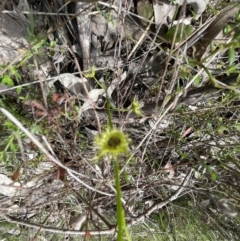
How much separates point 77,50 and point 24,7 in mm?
168

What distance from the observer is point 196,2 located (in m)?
0.85

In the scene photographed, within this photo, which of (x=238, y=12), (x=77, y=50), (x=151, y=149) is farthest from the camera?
(x=151, y=149)

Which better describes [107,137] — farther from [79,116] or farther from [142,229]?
[142,229]

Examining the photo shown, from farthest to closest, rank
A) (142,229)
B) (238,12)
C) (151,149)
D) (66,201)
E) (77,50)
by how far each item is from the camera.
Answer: (142,229) → (66,201) → (151,149) → (77,50) → (238,12)

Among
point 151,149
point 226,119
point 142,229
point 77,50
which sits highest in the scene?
point 77,50

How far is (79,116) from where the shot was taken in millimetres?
884

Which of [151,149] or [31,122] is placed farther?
[151,149]

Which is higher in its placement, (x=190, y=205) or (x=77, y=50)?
(x=77, y=50)

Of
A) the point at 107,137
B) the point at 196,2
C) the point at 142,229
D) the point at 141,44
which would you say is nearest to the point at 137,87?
the point at 141,44

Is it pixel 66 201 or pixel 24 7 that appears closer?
pixel 24 7

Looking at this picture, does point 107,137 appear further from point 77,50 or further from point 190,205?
point 190,205

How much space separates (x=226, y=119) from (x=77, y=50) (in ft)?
1.55

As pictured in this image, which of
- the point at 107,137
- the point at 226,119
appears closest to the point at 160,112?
the point at 226,119

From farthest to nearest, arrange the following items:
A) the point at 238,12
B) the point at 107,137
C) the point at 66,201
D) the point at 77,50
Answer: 1. the point at 66,201
2. the point at 77,50
3. the point at 238,12
4. the point at 107,137
